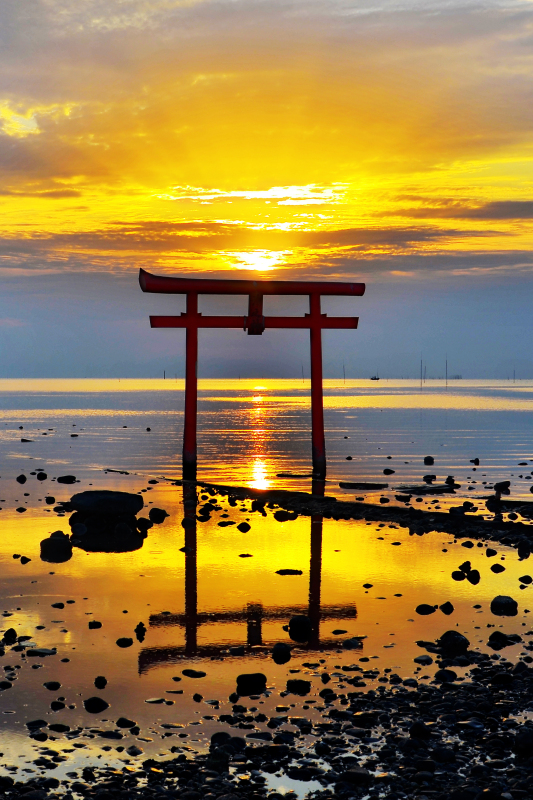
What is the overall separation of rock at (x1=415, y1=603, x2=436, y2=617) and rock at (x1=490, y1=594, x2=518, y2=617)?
27.8 inches

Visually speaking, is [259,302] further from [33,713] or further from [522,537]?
[33,713]

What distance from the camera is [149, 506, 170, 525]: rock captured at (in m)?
15.5

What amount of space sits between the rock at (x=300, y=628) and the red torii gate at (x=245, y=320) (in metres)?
12.6

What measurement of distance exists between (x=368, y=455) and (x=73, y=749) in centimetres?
2578

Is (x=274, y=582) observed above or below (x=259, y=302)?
below

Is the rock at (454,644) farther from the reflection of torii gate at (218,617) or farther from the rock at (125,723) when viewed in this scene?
the rock at (125,723)

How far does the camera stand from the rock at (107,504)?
14.7 meters

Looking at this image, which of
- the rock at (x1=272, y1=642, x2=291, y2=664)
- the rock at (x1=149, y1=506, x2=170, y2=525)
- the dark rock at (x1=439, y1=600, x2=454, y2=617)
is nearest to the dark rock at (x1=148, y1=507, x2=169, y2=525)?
the rock at (x1=149, y1=506, x2=170, y2=525)

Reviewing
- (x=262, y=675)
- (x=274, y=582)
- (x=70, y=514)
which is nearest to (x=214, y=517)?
(x=70, y=514)

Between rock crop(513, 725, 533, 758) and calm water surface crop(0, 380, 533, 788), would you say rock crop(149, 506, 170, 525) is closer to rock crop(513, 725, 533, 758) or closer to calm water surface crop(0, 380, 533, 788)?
calm water surface crop(0, 380, 533, 788)

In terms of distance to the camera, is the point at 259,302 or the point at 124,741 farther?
the point at 259,302

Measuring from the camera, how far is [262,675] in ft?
22.4

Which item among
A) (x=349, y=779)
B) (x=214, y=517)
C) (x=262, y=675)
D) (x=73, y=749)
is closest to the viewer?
(x=349, y=779)

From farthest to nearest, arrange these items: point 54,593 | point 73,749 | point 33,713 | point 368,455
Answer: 1. point 368,455
2. point 54,593
3. point 33,713
4. point 73,749
